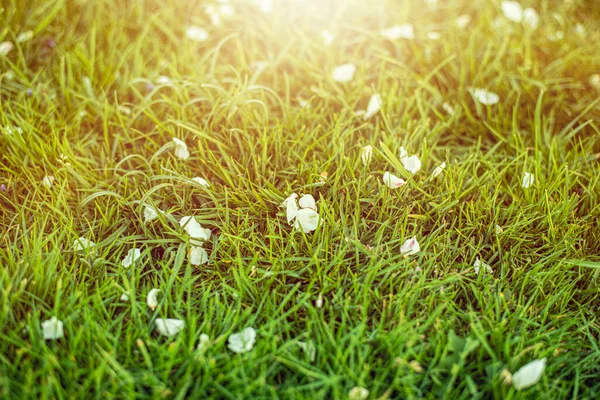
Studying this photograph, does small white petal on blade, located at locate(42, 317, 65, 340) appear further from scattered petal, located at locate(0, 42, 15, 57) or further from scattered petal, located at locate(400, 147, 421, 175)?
scattered petal, located at locate(0, 42, 15, 57)

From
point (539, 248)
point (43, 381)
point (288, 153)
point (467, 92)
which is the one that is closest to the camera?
point (43, 381)

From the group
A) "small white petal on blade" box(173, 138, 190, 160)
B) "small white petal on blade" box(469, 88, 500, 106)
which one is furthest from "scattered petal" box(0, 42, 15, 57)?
"small white petal on blade" box(469, 88, 500, 106)

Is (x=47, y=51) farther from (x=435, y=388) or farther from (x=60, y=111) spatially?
(x=435, y=388)

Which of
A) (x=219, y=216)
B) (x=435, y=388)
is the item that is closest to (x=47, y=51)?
(x=219, y=216)

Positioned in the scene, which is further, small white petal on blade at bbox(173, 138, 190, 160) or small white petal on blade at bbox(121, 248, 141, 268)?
small white petal on blade at bbox(173, 138, 190, 160)

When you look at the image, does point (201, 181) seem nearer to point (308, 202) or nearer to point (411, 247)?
point (308, 202)

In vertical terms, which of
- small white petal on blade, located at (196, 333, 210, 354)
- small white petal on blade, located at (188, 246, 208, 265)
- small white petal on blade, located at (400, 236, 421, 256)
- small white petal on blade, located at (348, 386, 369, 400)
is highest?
small white petal on blade, located at (188, 246, 208, 265)
